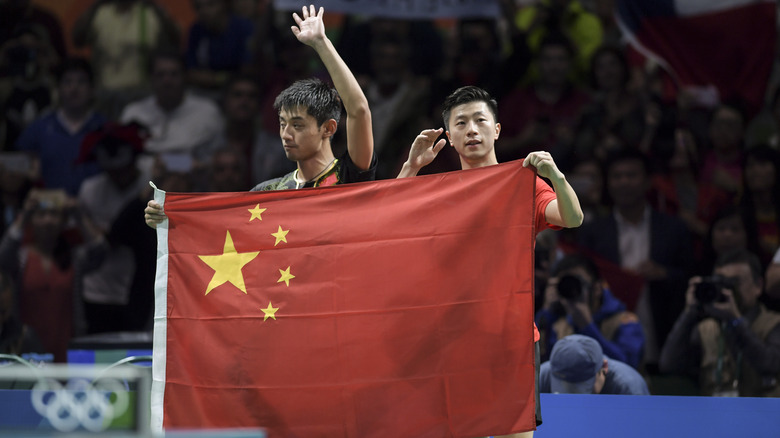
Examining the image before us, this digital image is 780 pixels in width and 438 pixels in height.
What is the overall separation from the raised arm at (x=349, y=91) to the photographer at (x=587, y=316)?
2302 mm

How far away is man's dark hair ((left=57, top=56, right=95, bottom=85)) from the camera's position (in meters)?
9.18

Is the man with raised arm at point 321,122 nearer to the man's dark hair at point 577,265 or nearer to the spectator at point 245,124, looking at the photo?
the man's dark hair at point 577,265

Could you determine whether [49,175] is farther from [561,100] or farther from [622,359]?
[622,359]

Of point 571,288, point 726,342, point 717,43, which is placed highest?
point 717,43

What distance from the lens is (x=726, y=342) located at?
19.3 ft

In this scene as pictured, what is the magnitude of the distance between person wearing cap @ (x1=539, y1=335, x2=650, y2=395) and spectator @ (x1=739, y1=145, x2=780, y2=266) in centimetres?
225

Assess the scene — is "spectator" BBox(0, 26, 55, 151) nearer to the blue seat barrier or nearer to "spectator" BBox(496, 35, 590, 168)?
"spectator" BBox(496, 35, 590, 168)

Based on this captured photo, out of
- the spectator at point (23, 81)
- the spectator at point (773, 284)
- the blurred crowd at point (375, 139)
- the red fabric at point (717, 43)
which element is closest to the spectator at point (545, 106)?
the blurred crowd at point (375, 139)

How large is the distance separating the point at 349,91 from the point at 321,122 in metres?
0.32

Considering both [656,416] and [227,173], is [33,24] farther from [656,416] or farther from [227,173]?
[656,416]

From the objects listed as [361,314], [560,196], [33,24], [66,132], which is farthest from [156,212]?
[33,24]

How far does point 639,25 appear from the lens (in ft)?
28.0

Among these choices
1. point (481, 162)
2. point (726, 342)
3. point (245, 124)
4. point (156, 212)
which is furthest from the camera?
point (245, 124)

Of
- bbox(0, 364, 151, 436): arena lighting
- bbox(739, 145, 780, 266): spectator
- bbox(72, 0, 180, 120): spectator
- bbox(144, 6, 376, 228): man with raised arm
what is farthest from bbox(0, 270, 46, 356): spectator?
bbox(739, 145, 780, 266): spectator
